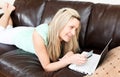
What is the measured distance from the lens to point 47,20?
2.14 meters

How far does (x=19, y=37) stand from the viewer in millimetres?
1963

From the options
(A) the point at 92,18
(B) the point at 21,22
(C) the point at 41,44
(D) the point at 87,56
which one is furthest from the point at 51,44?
(B) the point at 21,22

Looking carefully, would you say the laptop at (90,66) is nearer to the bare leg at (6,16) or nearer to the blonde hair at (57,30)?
the blonde hair at (57,30)

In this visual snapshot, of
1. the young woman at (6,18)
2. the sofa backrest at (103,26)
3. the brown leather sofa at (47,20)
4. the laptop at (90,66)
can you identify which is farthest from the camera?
the young woman at (6,18)

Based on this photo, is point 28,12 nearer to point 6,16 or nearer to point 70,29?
point 6,16

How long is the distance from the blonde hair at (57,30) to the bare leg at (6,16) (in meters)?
0.80

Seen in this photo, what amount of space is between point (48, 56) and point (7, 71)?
13.8 inches

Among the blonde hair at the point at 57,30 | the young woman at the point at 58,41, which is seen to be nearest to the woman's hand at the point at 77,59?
the young woman at the point at 58,41

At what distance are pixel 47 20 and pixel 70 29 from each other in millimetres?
645

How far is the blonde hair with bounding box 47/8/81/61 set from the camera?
5.02 ft

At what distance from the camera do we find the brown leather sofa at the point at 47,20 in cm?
156

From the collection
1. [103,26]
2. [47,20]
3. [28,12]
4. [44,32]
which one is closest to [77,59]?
[44,32]

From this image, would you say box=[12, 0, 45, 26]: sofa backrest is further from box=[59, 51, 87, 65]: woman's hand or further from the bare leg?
box=[59, 51, 87, 65]: woman's hand

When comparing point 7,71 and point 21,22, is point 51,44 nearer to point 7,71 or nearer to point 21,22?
point 7,71
